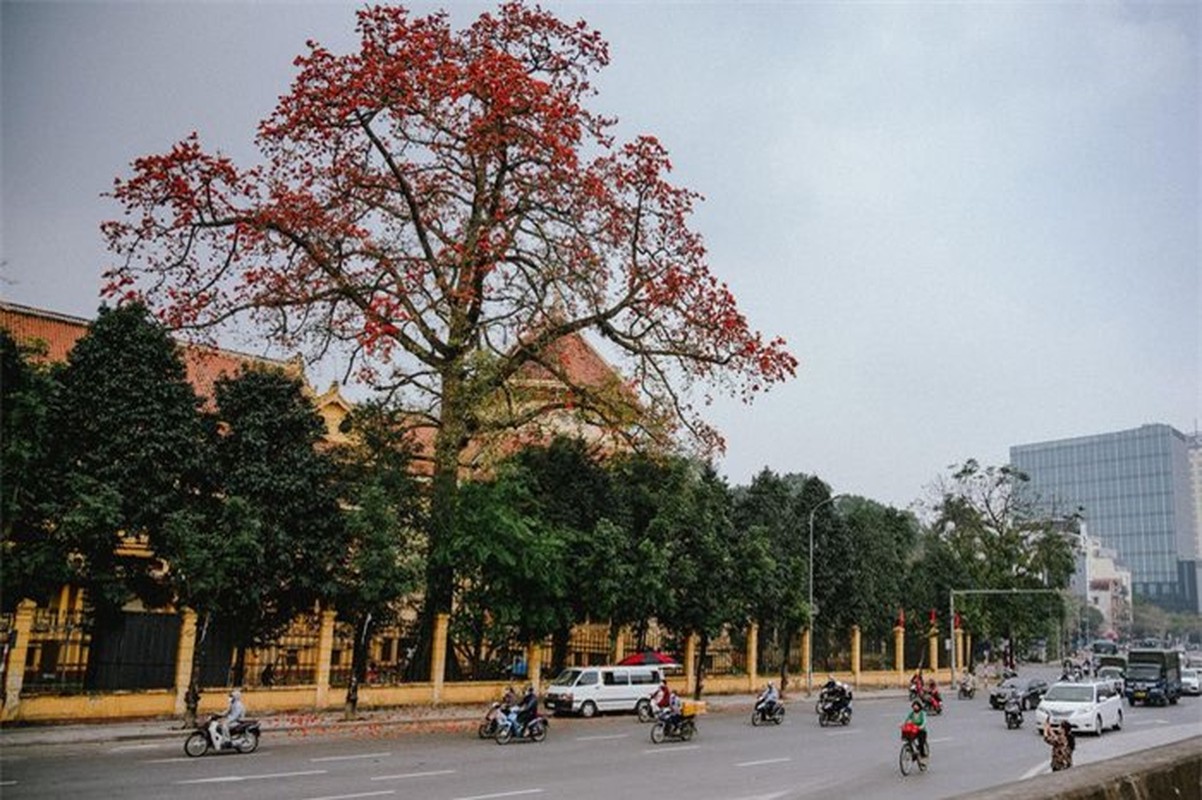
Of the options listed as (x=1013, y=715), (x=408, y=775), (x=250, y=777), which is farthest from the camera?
(x=1013, y=715)

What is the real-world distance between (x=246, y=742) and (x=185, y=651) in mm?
5825

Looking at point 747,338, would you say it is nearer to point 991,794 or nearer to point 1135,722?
point 1135,722

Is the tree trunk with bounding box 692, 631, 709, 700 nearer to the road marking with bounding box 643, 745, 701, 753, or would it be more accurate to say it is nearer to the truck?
the road marking with bounding box 643, 745, 701, 753

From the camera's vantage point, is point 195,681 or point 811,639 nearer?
point 195,681

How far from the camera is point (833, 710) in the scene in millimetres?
28453

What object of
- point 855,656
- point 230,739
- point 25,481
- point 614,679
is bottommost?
point 230,739

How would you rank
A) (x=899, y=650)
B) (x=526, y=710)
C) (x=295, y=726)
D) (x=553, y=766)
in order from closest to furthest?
(x=553, y=766) < (x=526, y=710) < (x=295, y=726) < (x=899, y=650)

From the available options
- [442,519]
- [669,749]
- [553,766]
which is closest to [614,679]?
[442,519]

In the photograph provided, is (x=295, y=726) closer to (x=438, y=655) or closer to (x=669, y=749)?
(x=438, y=655)

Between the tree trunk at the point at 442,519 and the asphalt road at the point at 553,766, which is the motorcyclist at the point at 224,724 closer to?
the asphalt road at the point at 553,766

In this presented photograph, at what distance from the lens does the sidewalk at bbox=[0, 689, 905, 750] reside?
1964 cm

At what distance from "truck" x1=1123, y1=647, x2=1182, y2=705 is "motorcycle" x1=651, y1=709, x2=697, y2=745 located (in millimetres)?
27318

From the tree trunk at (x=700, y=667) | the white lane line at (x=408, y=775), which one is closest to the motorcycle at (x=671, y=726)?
Answer: the white lane line at (x=408, y=775)

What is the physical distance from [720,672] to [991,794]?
40.0 metres
